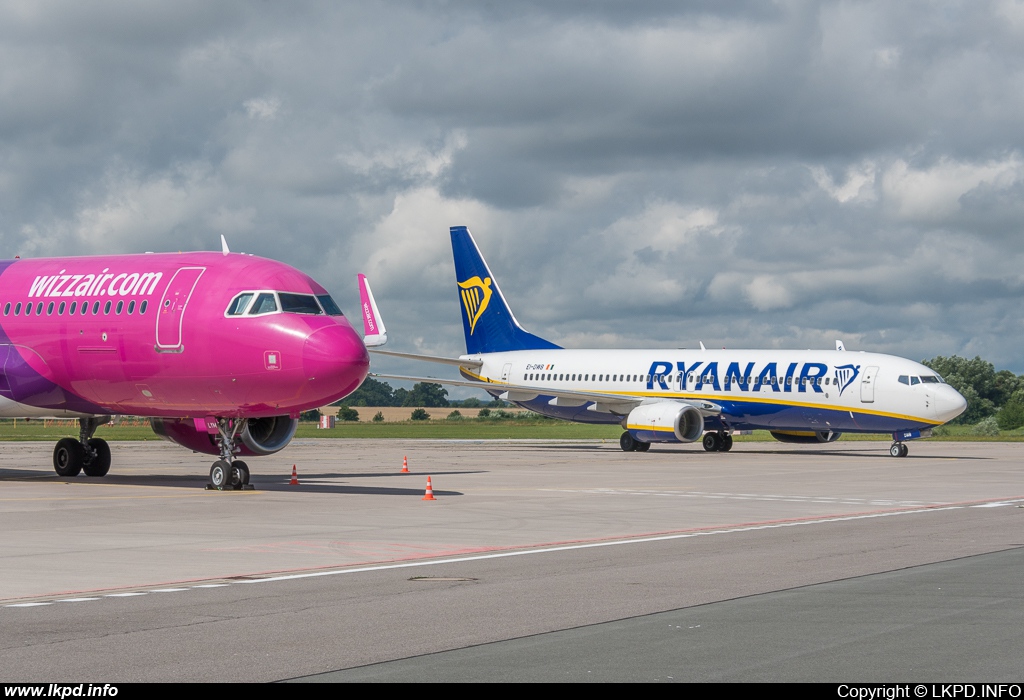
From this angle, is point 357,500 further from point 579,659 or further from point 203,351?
point 579,659

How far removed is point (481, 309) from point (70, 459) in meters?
30.9

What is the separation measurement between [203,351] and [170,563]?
441 inches

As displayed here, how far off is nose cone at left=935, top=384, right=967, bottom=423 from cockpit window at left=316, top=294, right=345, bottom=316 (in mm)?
25492

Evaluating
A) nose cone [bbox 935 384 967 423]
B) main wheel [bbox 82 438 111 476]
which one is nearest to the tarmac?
main wheel [bbox 82 438 111 476]

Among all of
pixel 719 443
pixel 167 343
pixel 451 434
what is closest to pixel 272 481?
pixel 167 343

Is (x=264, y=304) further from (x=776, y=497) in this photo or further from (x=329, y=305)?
(x=776, y=497)

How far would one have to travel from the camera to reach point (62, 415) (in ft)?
96.9

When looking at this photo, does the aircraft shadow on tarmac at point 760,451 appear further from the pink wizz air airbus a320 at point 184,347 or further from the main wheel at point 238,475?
the pink wizz air airbus a320 at point 184,347

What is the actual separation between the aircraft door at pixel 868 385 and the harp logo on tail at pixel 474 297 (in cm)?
2071

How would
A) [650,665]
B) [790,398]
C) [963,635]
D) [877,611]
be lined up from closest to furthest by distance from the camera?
[650,665]
[963,635]
[877,611]
[790,398]

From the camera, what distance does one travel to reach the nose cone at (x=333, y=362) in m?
24.7

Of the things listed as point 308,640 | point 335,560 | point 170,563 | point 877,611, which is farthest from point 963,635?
point 170,563

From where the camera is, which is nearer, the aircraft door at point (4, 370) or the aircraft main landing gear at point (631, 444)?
the aircraft door at point (4, 370)

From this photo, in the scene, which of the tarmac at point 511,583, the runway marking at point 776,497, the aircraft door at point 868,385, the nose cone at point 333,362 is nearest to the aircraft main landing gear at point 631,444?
the aircraft door at point 868,385
